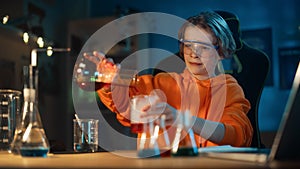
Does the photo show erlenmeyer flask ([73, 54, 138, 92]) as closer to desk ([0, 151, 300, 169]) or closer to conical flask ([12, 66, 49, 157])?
conical flask ([12, 66, 49, 157])

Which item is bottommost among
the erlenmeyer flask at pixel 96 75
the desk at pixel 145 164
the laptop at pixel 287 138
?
the desk at pixel 145 164

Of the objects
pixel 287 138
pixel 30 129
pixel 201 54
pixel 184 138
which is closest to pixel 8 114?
pixel 30 129

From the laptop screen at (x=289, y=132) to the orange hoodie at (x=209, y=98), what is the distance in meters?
0.66

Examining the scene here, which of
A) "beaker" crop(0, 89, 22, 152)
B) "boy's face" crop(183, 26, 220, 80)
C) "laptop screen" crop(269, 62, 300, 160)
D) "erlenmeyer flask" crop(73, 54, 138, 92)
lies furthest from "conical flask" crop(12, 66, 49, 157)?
"boy's face" crop(183, 26, 220, 80)

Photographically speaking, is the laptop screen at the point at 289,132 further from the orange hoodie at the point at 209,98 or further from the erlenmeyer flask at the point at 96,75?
the orange hoodie at the point at 209,98

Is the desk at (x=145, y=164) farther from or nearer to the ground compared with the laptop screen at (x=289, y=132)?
nearer to the ground

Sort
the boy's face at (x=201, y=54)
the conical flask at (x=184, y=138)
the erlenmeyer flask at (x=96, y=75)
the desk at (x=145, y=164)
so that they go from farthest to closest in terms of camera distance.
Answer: the boy's face at (x=201, y=54), the erlenmeyer flask at (x=96, y=75), the conical flask at (x=184, y=138), the desk at (x=145, y=164)

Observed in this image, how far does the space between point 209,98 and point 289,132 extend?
2.95 feet

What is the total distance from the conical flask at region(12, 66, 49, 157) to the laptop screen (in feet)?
1.80

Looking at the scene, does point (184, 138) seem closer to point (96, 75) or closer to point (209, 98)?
point (96, 75)

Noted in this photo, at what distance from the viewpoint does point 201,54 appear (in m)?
1.88

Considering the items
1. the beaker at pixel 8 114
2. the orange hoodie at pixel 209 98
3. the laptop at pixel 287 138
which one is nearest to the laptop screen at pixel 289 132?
the laptop at pixel 287 138

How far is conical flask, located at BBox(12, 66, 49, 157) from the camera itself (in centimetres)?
113

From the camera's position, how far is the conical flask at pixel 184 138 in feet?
3.40
